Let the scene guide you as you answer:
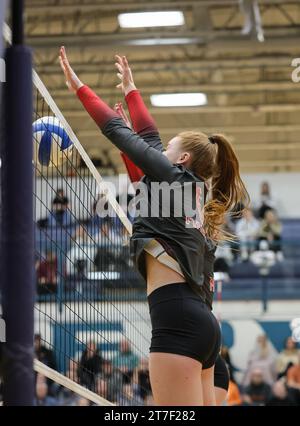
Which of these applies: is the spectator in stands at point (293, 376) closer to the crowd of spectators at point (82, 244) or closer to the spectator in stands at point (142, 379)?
the spectator in stands at point (142, 379)

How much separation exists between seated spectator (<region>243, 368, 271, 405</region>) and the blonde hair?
9.16 metres

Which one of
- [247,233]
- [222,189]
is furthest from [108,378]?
[247,233]

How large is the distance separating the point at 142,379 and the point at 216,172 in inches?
257

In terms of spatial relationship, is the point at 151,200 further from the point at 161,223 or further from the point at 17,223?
the point at 17,223

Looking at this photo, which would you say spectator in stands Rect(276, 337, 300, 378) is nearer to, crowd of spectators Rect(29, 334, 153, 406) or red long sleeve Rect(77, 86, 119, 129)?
crowd of spectators Rect(29, 334, 153, 406)

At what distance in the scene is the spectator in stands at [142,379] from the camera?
923 centimetres

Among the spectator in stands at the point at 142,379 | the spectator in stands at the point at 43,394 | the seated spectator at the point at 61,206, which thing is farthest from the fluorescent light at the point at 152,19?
the spectator in stands at the point at 43,394

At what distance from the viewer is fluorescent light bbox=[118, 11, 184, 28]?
580 inches

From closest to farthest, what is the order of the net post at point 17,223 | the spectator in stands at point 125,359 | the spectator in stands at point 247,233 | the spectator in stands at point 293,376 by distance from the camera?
the net post at point 17,223 < the spectator in stands at point 125,359 < the spectator in stands at point 293,376 < the spectator in stands at point 247,233

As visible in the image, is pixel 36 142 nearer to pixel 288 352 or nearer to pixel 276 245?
pixel 288 352

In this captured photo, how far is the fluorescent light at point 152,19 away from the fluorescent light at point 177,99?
15.6 feet

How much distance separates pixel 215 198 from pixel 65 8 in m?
12.1

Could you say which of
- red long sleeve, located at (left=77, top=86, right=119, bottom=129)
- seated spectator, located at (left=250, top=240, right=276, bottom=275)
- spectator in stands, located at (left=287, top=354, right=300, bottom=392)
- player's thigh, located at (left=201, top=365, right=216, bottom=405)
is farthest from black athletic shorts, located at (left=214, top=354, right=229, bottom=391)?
seated spectator, located at (left=250, top=240, right=276, bottom=275)

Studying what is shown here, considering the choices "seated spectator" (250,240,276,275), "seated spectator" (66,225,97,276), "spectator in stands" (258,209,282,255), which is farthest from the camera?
"spectator in stands" (258,209,282,255)
